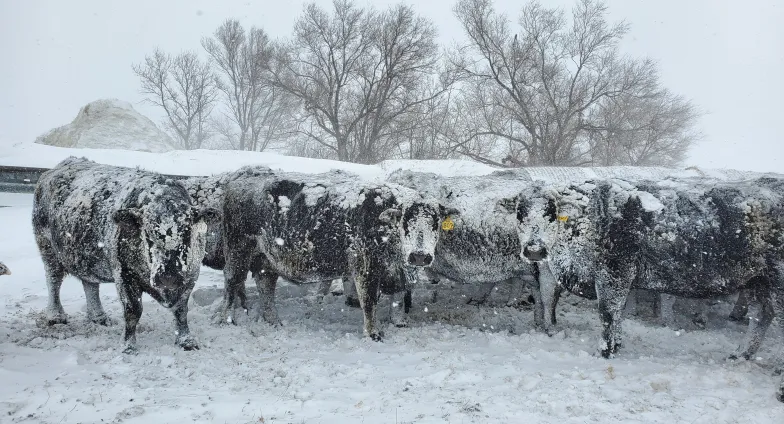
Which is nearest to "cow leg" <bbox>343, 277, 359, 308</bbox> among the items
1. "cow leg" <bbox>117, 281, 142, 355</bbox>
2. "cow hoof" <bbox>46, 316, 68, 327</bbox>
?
"cow leg" <bbox>117, 281, 142, 355</bbox>

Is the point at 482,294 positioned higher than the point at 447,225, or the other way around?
the point at 447,225

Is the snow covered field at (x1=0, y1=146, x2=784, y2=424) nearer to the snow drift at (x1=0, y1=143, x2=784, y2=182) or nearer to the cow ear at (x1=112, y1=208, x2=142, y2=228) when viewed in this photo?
the cow ear at (x1=112, y1=208, x2=142, y2=228)

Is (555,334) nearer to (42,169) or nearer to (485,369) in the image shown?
(485,369)

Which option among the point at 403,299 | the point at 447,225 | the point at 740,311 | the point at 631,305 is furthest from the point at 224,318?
the point at 740,311

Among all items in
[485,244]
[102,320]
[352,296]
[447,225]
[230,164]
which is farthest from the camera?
[230,164]

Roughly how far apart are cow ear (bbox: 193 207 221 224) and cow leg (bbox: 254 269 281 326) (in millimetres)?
1524

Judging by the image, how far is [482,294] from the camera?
7.74 m

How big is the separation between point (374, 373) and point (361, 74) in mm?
21229

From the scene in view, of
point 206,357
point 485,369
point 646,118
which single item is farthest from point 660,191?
point 646,118

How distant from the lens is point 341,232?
19.7ft

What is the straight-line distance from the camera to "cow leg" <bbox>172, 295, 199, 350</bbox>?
16.6ft

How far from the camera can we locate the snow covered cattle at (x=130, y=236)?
4836mm

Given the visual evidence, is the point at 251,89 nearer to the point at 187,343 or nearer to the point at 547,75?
the point at 547,75

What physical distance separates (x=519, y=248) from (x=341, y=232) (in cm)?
232
